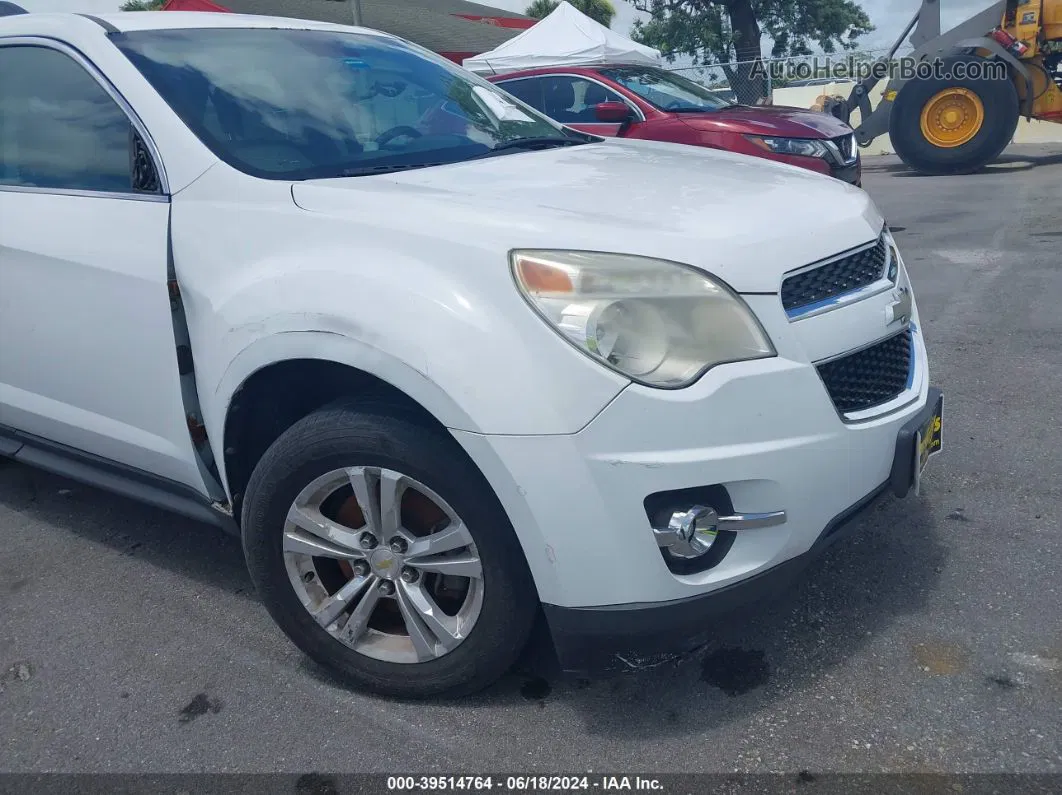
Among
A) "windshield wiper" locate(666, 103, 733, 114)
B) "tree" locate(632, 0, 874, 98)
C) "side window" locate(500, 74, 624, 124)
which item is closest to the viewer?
"windshield wiper" locate(666, 103, 733, 114)

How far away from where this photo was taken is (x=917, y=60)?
13891 millimetres

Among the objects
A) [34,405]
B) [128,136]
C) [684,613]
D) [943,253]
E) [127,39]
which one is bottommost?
[943,253]

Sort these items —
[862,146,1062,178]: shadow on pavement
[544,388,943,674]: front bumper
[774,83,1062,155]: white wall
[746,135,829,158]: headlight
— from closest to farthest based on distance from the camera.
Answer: [544,388,943,674]: front bumper < [746,135,829,158]: headlight < [862,146,1062,178]: shadow on pavement < [774,83,1062,155]: white wall

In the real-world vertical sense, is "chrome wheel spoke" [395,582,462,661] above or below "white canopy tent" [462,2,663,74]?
below

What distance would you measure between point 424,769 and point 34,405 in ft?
5.84

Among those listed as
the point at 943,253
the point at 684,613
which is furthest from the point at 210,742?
the point at 943,253

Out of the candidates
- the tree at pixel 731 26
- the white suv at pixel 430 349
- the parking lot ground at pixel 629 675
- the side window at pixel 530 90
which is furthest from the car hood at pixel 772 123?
the tree at pixel 731 26

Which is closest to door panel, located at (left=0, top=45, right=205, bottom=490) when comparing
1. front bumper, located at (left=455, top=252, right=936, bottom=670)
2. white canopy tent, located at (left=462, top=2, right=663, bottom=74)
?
front bumper, located at (left=455, top=252, right=936, bottom=670)

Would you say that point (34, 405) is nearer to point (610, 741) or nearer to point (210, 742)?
point (210, 742)

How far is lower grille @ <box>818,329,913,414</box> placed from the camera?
223 cm

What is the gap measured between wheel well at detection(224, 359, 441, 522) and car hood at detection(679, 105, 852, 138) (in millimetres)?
6407

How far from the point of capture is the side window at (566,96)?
918cm

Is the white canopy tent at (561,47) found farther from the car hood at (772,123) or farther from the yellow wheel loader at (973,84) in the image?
the car hood at (772,123)

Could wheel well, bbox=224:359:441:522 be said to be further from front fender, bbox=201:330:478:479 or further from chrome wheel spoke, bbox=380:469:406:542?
chrome wheel spoke, bbox=380:469:406:542
